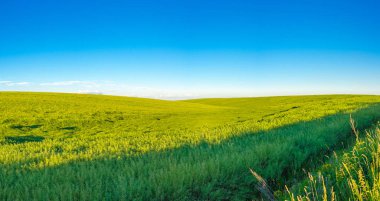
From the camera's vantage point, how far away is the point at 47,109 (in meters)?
26.7

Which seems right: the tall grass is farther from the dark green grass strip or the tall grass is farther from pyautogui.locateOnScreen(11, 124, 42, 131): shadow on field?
pyautogui.locateOnScreen(11, 124, 42, 131): shadow on field

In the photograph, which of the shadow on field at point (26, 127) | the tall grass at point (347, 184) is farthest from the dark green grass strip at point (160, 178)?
the shadow on field at point (26, 127)

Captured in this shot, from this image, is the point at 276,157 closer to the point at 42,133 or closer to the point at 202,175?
the point at 202,175

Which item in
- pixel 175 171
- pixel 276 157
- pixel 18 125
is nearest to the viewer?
pixel 175 171

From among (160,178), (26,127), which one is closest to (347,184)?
(160,178)

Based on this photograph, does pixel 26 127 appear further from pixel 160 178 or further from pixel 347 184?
pixel 347 184

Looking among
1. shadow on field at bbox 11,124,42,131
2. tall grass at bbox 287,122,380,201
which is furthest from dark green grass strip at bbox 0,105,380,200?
shadow on field at bbox 11,124,42,131

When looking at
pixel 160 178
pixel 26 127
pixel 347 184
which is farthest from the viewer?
pixel 26 127

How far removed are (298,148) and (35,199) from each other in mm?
5528

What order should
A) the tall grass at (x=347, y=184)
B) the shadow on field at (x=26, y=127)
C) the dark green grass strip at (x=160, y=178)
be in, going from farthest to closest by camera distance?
the shadow on field at (x=26, y=127) → the dark green grass strip at (x=160, y=178) → the tall grass at (x=347, y=184)

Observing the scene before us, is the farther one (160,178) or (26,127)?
(26,127)

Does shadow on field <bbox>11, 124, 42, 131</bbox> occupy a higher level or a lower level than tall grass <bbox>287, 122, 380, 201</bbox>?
lower

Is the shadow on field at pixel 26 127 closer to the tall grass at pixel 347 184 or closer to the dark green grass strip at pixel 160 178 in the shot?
the dark green grass strip at pixel 160 178

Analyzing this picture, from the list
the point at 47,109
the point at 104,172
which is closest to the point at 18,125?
the point at 47,109
